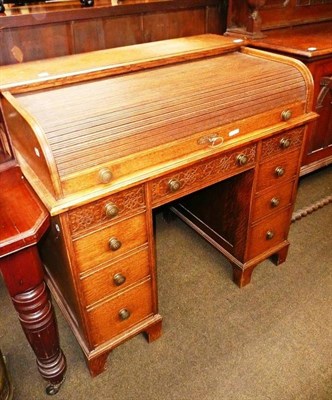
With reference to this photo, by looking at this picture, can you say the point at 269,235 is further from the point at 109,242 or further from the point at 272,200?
the point at 109,242

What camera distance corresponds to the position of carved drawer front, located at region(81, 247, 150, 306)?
4.68 feet

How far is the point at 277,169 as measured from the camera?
1.80 m

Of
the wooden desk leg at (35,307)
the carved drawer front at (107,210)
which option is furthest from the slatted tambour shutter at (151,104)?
the wooden desk leg at (35,307)

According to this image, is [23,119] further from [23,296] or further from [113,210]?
[23,296]

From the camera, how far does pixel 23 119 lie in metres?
1.20

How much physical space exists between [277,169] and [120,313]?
39.6 inches

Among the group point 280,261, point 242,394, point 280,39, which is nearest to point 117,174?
point 242,394

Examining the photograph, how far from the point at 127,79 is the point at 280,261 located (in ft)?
4.75

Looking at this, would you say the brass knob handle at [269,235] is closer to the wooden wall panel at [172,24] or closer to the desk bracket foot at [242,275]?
the desk bracket foot at [242,275]

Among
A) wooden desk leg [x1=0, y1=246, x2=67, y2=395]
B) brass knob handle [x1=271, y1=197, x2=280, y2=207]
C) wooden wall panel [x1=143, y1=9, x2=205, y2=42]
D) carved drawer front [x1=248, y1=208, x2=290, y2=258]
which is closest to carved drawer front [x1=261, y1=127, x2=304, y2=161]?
brass knob handle [x1=271, y1=197, x2=280, y2=207]

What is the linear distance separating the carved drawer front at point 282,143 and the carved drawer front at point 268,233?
39cm

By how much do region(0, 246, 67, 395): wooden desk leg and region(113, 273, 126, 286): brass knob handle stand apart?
265mm

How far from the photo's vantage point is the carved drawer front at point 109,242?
1.33m

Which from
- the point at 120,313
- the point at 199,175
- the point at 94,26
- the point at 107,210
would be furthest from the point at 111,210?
the point at 94,26
